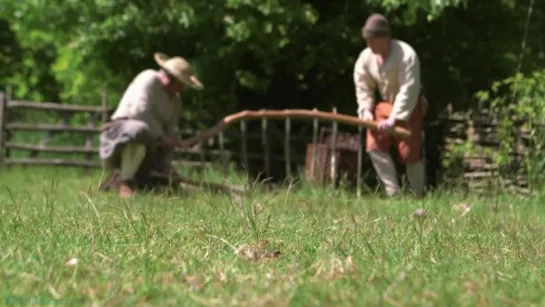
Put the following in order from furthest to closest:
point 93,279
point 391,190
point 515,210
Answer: point 391,190, point 515,210, point 93,279

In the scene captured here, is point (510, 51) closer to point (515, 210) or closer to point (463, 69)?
point (463, 69)

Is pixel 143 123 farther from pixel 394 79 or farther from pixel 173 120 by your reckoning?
pixel 394 79

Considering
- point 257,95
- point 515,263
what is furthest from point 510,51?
point 515,263

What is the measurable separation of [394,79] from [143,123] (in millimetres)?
2085

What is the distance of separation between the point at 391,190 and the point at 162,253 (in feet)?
15.7

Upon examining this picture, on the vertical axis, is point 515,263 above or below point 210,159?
above

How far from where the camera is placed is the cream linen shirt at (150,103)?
818 cm

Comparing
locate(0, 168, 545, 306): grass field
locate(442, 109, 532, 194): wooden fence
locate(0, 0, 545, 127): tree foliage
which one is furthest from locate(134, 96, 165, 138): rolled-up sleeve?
locate(0, 168, 545, 306): grass field

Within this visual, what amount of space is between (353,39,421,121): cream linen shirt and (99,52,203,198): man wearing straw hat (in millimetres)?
1413

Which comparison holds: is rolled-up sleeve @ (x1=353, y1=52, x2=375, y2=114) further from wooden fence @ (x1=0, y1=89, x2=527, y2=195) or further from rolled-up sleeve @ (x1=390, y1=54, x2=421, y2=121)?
wooden fence @ (x1=0, y1=89, x2=527, y2=195)

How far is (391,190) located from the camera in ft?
25.7

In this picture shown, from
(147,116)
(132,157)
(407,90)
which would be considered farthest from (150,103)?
(407,90)

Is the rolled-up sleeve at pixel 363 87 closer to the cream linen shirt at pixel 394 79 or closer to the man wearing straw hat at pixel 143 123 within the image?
the cream linen shirt at pixel 394 79

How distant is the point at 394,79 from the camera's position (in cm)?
776
